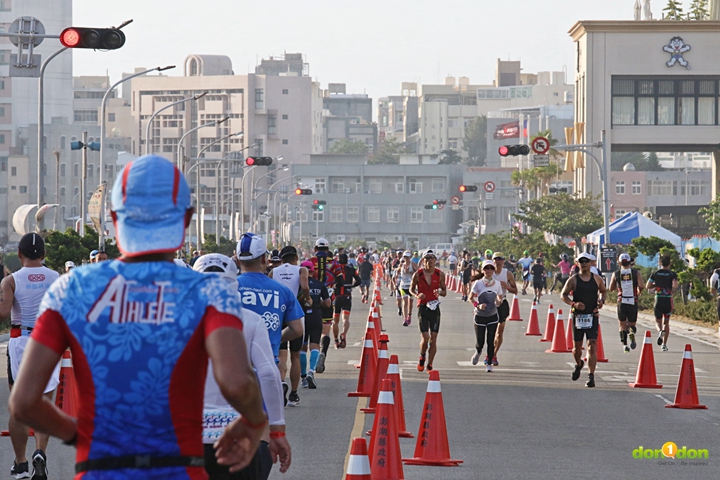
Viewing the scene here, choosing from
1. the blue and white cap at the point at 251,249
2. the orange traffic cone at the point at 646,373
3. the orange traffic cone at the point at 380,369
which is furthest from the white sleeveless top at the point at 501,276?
the blue and white cap at the point at 251,249

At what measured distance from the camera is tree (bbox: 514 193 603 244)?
60125 mm

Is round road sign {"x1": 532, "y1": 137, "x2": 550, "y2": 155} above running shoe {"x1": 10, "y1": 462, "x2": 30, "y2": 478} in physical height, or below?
above

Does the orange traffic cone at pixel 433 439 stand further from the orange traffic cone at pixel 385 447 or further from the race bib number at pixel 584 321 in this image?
the race bib number at pixel 584 321

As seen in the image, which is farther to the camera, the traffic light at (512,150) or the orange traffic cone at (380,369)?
the traffic light at (512,150)

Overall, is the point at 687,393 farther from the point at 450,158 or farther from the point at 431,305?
the point at 450,158

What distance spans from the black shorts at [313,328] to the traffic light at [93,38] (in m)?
5.16

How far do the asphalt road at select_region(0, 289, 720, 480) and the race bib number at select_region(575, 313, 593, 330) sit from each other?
84cm

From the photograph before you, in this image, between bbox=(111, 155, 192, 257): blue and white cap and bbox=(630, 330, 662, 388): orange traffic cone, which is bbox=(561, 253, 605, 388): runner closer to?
bbox=(630, 330, 662, 388): orange traffic cone

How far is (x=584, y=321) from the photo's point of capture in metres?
16.7

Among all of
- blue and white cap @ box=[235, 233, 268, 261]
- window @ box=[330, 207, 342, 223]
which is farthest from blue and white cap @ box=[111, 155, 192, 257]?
window @ box=[330, 207, 342, 223]

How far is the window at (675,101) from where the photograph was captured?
65.8 m

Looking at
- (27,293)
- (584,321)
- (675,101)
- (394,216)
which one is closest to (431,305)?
(584,321)

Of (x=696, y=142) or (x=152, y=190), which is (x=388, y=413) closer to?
(x=152, y=190)

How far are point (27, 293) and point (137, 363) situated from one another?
636cm
